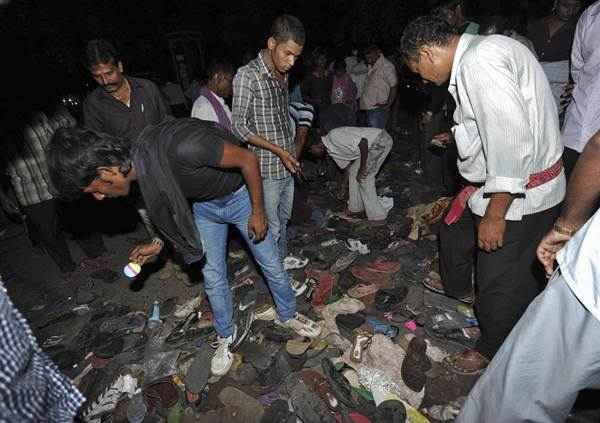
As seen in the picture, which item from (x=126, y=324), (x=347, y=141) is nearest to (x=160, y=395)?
(x=126, y=324)

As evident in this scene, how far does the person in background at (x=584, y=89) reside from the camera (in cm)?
247

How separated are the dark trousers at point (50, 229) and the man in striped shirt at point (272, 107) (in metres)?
2.48

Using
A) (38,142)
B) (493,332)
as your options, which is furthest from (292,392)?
(38,142)

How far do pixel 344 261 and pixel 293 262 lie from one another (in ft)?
1.88

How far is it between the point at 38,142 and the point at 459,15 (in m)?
4.66

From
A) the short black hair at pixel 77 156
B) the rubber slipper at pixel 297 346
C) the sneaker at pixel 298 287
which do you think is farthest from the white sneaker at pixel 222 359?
the short black hair at pixel 77 156

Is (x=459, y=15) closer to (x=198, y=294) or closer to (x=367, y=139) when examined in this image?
(x=367, y=139)

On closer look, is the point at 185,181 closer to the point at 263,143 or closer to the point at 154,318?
the point at 263,143

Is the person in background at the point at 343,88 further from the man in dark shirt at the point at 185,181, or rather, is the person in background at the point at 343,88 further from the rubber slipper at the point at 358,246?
the man in dark shirt at the point at 185,181

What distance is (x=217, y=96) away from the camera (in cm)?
322

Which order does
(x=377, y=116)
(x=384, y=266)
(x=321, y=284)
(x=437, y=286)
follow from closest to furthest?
(x=437, y=286) < (x=321, y=284) < (x=384, y=266) < (x=377, y=116)

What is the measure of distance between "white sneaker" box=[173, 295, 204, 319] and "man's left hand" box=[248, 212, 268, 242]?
1.47 meters

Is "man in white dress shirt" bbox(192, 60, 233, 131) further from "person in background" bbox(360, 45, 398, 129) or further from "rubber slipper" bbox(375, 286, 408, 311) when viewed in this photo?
"person in background" bbox(360, 45, 398, 129)

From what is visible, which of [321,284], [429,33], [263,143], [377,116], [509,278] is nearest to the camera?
[429,33]
